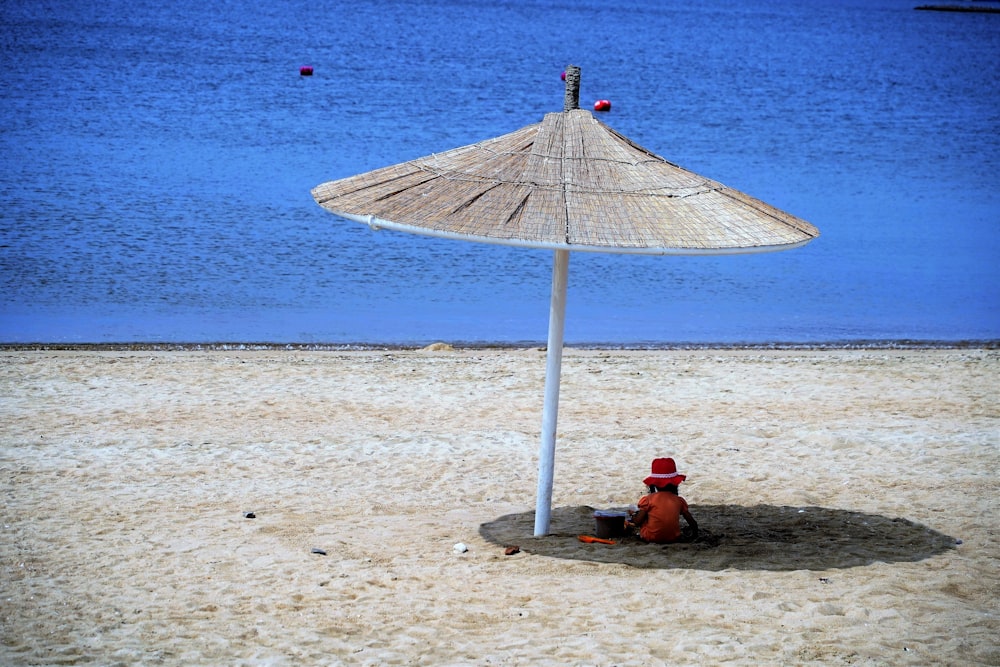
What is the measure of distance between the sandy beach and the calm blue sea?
12.8ft

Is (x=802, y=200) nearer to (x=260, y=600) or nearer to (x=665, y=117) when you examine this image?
(x=665, y=117)

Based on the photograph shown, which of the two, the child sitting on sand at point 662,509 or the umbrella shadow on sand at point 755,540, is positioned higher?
the child sitting on sand at point 662,509

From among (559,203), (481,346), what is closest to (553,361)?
(559,203)

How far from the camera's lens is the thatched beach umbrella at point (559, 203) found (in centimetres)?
597

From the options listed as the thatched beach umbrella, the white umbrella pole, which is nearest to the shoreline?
the white umbrella pole

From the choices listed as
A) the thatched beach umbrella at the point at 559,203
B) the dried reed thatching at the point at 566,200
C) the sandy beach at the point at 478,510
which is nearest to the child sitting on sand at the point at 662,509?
the sandy beach at the point at 478,510

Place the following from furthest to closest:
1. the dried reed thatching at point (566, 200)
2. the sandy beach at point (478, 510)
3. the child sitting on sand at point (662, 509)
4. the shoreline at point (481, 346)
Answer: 1. the shoreline at point (481, 346)
2. the child sitting on sand at point (662, 509)
3. the dried reed thatching at point (566, 200)
4. the sandy beach at point (478, 510)

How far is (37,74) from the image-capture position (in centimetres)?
3872

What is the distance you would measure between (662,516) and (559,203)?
208 cm

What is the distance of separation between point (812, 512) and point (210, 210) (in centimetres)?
1695

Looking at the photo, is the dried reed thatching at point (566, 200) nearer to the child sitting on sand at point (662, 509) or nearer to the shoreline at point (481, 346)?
the child sitting on sand at point (662, 509)

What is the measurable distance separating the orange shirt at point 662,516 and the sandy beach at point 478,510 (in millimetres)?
122

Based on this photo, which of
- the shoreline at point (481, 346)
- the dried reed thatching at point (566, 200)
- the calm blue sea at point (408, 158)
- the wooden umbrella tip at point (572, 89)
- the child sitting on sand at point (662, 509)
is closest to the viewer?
the dried reed thatching at point (566, 200)

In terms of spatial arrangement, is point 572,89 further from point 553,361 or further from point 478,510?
point 478,510
